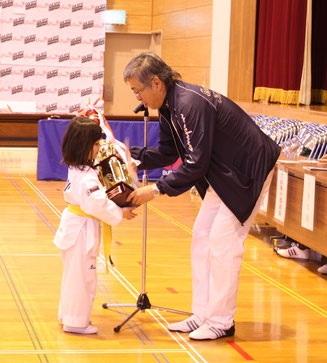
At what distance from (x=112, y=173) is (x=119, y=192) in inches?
8.2

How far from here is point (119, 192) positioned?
379cm

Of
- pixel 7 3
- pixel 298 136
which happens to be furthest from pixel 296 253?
pixel 7 3

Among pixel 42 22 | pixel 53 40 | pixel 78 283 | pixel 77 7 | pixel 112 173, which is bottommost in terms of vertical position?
pixel 78 283

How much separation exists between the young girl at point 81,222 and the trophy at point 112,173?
4cm

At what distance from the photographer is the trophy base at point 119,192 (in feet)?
12.4

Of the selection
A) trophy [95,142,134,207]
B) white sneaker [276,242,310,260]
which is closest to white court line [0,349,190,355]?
trophy [95,142,134,207]

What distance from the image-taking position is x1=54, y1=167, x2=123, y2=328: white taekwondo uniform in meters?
3.85

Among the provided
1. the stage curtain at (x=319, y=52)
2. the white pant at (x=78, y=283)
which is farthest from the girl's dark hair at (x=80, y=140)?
the stage curtain at (x=319, y=52)

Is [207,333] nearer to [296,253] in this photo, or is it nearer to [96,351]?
[96,351]

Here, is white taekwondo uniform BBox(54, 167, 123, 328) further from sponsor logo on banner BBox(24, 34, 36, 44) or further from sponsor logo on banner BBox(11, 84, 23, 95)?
sponsor logo on banner BBox(24, 34, 36, 44)

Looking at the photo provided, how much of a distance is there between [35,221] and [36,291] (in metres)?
2.36

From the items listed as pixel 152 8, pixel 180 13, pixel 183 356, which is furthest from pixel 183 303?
pixel 152 8

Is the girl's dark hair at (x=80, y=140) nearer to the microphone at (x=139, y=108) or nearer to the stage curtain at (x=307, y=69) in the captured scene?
the microphone at (x=139, y=108)

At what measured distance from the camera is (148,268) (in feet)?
18.3
